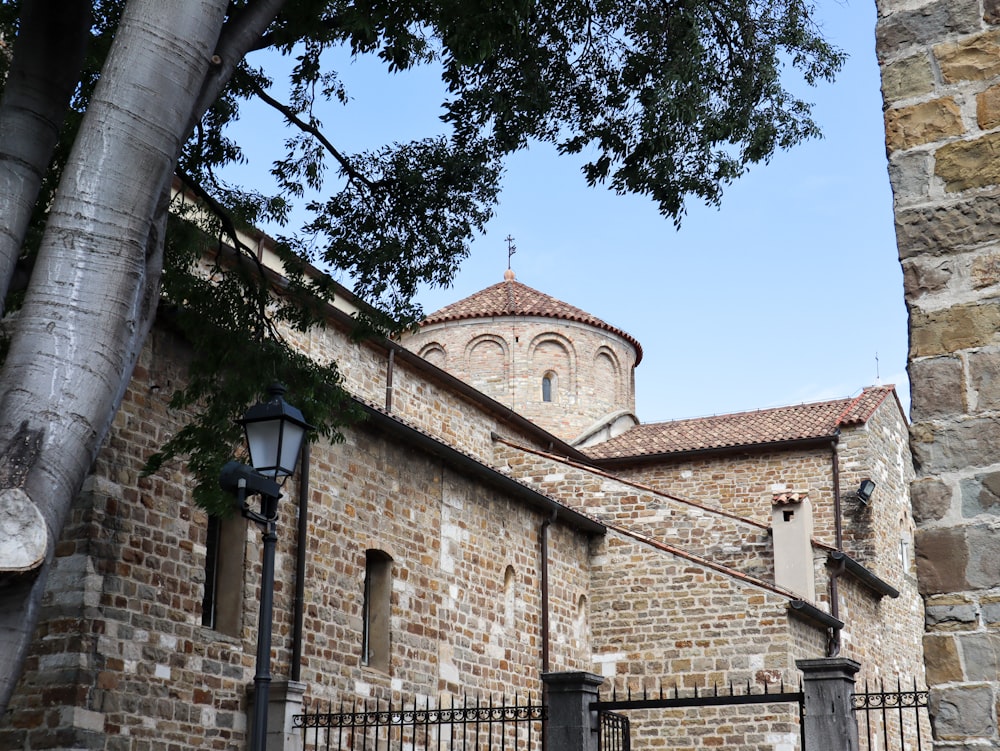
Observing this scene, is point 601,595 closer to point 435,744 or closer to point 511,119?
point 435,744

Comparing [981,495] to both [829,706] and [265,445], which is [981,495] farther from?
[829,706]

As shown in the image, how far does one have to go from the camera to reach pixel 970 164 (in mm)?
4555

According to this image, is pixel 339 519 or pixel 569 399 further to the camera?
pixel 569 399

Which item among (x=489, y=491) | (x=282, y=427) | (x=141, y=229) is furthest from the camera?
(x=489, y=491)

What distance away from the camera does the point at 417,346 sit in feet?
101

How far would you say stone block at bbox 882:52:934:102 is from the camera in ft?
15.5

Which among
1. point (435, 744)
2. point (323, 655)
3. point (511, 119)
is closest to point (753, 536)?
point (435, 744)

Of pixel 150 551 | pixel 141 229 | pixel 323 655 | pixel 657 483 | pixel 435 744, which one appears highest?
pixel 657 483

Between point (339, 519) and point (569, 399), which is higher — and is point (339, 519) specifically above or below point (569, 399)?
below

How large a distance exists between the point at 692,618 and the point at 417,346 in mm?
14342

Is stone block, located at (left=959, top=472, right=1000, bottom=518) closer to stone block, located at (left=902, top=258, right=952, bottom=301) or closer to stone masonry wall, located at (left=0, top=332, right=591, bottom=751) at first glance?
stone block, located at (left=902, top=258, right=952, bottom=301)

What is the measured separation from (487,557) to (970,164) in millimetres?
12585

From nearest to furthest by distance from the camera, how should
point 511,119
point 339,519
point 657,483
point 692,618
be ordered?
point 511,119
point 339,519
point 692,618
point 657,483

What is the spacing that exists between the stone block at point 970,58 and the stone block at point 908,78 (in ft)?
0.18
